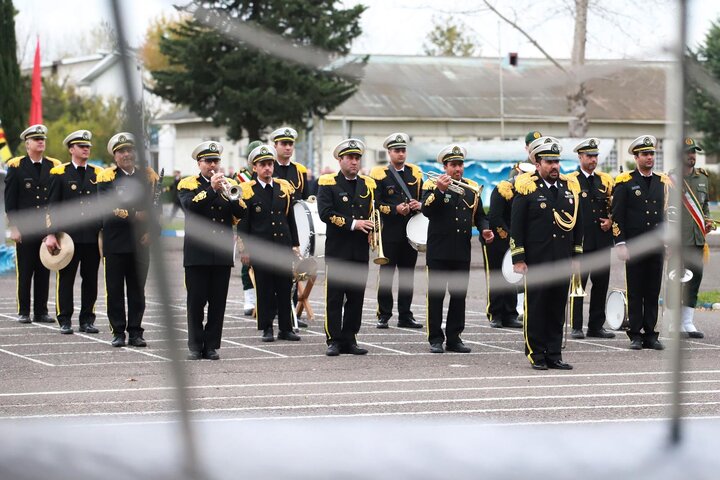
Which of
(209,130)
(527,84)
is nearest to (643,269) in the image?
(527,84)

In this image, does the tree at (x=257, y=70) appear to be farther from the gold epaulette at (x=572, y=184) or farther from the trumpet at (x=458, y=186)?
the trumpet at (x=458, y=186)

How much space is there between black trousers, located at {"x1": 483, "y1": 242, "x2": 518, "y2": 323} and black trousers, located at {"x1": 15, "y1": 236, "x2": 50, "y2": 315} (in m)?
3.60

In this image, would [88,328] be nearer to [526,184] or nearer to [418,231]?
[418,231]

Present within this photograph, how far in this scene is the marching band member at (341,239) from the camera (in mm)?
8867

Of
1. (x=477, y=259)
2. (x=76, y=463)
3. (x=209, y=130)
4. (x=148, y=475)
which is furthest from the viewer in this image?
(x=477, y=259)

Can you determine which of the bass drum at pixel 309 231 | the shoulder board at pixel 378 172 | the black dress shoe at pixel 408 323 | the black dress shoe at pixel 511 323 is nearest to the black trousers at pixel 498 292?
the black dress shoe at pixel 511 323

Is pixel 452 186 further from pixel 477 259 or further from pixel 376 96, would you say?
pixel 477 259

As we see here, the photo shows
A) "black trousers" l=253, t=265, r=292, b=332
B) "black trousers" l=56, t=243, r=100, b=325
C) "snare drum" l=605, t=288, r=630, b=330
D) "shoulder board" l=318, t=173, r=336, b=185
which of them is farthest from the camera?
A: "black trousers" l=56, t=243, r=100, b=325

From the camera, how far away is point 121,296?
9.52 m

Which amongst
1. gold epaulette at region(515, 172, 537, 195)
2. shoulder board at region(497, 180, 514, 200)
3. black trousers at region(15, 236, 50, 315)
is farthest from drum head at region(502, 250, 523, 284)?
black trousers at region(15, 236, 50, 315)

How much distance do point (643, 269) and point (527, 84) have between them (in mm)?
5571

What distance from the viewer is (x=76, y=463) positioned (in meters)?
2.66

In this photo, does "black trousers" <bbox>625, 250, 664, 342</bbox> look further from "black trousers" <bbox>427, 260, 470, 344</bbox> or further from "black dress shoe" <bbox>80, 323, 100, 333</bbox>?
"black dress shoe" <bbox>80, 323, 100, 333</bbox>

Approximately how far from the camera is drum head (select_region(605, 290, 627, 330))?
1037 centimetres
